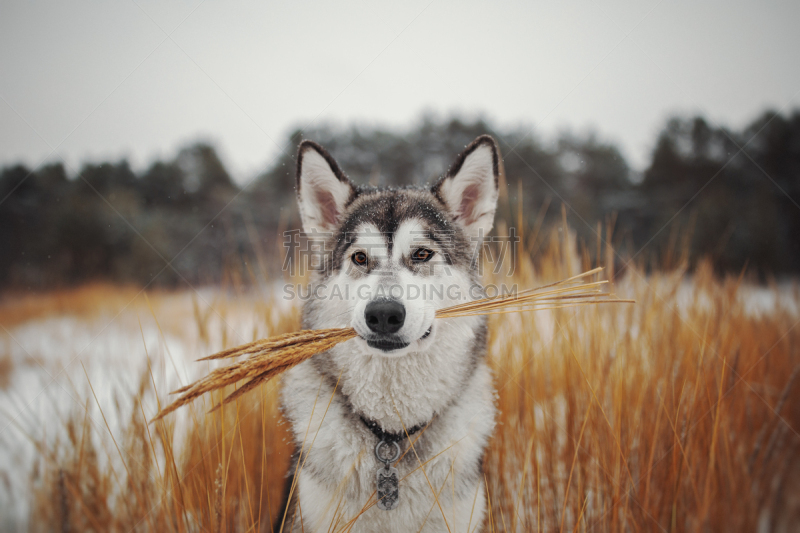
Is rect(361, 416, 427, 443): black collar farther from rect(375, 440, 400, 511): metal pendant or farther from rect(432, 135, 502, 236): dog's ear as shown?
rect(432, 135, 502, 236): dog's ear

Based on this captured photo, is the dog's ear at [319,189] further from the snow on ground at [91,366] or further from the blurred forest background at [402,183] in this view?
the snow on ground at [91,366]

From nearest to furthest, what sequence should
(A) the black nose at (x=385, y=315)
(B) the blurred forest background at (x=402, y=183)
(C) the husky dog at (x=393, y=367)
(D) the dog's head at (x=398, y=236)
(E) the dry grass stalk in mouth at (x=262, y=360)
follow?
(E) the dry grass stalk in mouth at (x=262, y=360) → (A) the black nose at (x=385, y=315) → (C) the husky dog at (x=393, y=367) → (D) the dog's head at (x=398, y=236) → (B) the blurred forest background at (x=402, y=183)

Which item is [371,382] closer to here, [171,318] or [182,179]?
[171,318]

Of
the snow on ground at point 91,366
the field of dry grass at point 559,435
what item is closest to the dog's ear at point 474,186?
the field of dry grass at point 559,435

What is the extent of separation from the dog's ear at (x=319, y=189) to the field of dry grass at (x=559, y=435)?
1135 mm

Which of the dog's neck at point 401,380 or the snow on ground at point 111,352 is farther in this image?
the snow on ground at point 111,352

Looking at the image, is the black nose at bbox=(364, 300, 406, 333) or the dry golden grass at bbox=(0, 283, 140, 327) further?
the dry golden grass at bbox=(0, 283, 140, 327)

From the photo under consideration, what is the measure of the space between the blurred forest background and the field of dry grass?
837 mm

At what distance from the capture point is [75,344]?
9.82 ft

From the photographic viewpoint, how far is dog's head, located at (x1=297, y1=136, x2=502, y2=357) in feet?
5.77

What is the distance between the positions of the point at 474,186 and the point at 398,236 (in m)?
0.71

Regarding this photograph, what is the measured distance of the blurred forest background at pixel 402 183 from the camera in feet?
11.3

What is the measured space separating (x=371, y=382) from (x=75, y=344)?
330cm

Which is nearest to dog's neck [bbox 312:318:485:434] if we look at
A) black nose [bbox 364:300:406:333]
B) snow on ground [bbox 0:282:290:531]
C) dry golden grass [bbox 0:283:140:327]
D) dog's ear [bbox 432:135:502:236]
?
black nose [bbox 364:300:406:333]
